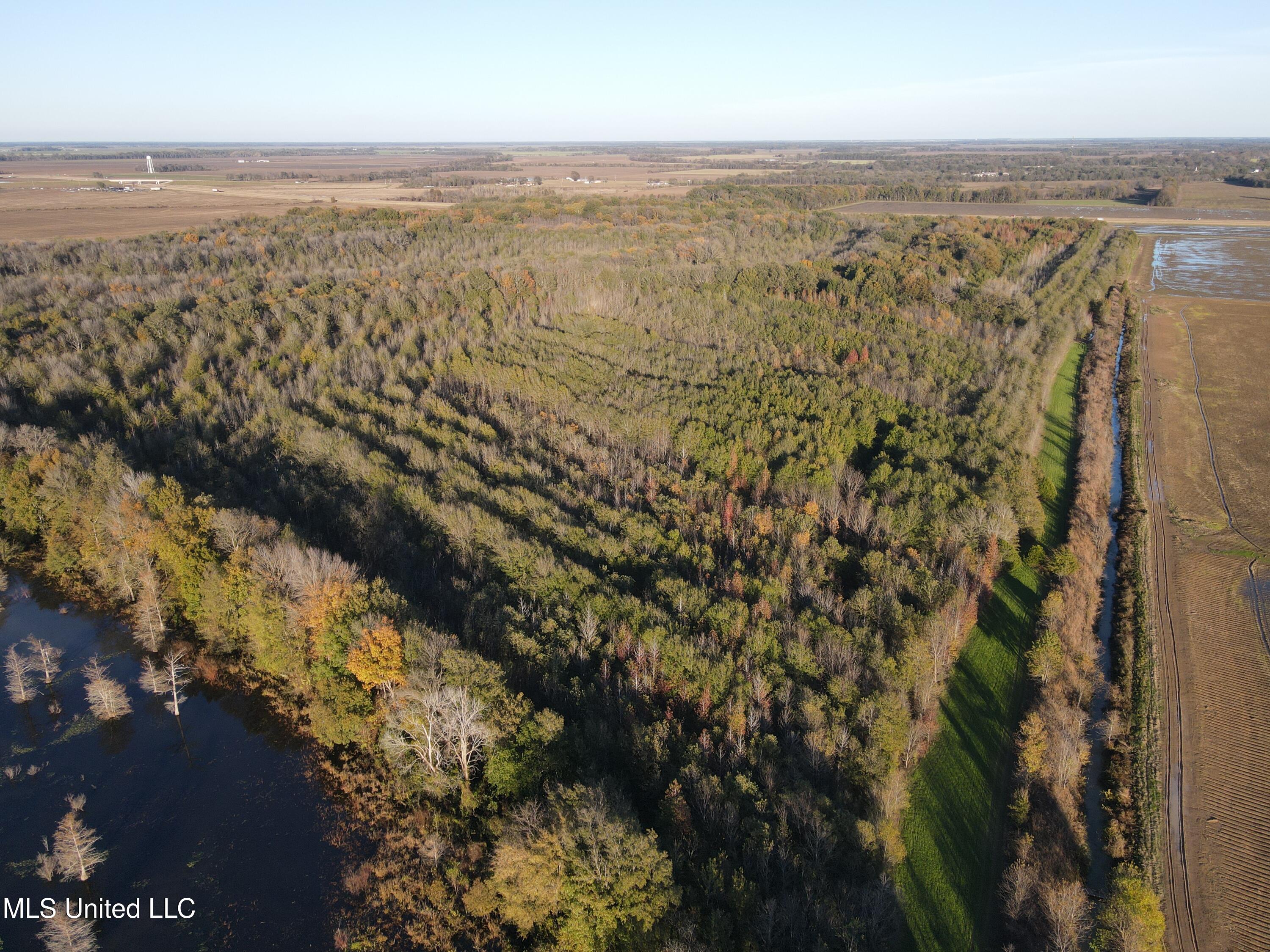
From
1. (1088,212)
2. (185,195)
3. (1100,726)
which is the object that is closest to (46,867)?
(1100,726)

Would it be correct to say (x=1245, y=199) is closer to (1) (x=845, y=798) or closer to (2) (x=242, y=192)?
(1) (x=845, y=798)

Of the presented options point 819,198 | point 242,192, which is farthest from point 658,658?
point 819,198

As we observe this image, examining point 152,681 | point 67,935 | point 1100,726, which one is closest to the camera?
point 67,935

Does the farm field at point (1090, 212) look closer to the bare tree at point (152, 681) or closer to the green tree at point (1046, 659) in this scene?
the green tree at point (1046, 659)

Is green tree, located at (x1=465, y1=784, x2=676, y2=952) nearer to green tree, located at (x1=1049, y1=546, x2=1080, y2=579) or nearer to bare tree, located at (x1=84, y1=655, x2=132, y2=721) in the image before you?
bare tree, located at (x1=84, y1=655, x2=132, y2=721)

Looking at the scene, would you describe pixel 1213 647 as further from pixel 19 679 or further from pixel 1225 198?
pixel 1225 198

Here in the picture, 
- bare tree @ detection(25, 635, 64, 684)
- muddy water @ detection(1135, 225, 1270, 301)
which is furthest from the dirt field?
bare tree @ detection(25, 635, 64, 684)
